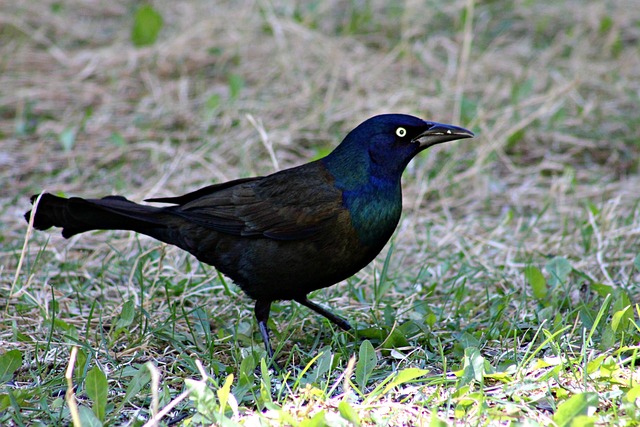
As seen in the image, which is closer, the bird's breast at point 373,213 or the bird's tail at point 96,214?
the bird's breast at point 373,213

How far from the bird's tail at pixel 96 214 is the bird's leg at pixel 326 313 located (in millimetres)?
737

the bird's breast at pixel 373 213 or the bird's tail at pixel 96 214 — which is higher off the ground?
the bird's breast at pixel 373 213

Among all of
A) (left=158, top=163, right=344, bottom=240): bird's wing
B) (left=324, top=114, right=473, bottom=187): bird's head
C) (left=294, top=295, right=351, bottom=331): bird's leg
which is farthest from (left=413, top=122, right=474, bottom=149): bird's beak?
(left=294, top=295, right=351, bottom=331): bird's leg

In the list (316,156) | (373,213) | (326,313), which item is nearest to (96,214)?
(326,313)

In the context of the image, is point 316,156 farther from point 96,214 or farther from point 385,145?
point 96,214

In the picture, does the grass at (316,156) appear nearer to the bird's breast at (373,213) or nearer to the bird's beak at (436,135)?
the bird's breast at (373,213)

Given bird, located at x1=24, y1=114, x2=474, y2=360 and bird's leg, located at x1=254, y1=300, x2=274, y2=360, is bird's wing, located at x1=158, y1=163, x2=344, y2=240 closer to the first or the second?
bird, located at x1=24, y1=114, x2=474, y2=360

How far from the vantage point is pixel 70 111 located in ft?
22.7

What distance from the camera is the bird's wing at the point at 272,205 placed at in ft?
12.5

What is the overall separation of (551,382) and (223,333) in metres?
1.50

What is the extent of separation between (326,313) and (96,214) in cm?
116

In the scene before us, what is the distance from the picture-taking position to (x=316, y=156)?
6094 mm

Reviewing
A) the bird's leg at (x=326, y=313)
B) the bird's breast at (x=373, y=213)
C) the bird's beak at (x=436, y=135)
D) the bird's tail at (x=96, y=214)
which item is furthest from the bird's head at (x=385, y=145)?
the bird's tail at (x=96, y=214)

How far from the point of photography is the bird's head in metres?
3.93
